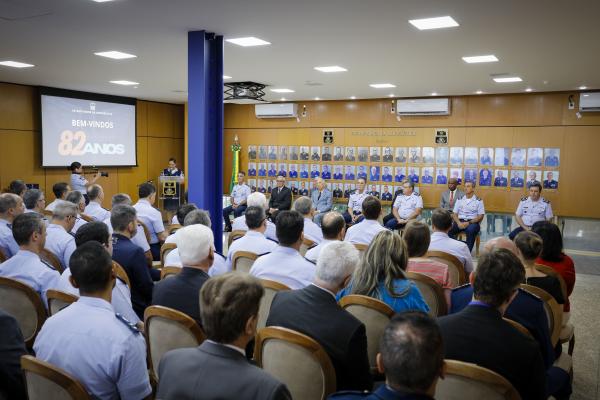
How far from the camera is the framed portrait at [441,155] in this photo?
1249cm

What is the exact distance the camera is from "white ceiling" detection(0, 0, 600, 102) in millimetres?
5242

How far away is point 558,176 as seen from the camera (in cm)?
1136

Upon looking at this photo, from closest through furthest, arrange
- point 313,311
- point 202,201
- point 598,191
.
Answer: point 313,311 → point 202,201 → point 598,191

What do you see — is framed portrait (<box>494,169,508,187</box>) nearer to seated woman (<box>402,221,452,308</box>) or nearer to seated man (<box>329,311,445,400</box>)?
seated woman (<box>402,221,452,308</box>)

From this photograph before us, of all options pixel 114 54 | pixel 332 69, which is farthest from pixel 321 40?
pixel 114 54

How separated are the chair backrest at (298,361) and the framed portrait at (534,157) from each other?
11.0 metres

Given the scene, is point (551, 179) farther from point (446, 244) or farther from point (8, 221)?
point (8, 221)

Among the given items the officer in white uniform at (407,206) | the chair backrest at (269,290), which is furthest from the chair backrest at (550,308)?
the officer in white uniform at (407,206)

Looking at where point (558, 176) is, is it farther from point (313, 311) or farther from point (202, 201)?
point (313, 311)

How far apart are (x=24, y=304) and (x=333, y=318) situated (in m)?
2.14

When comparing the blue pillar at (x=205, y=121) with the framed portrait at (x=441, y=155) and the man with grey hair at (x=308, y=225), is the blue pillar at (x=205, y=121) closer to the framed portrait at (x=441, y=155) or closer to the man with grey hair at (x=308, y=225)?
the man with grey hair at (x=308, y=225)

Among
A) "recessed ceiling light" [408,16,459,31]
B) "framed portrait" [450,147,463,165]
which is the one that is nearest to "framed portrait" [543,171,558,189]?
"framed portrait" [450,147,463,165]

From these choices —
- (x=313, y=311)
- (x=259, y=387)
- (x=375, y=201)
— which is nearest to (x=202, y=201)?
(x=375, y=201)

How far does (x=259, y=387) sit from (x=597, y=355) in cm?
426
